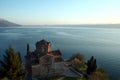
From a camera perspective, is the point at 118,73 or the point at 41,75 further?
the point at 118,73

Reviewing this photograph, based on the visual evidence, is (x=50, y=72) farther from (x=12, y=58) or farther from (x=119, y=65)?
(x=119, y=65)

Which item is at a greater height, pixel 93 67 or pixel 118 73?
pixel 93 67

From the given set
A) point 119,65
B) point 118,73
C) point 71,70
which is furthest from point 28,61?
point 119,65

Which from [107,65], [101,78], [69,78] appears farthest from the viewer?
[107,65]

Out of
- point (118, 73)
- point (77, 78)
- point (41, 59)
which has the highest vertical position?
point (41, 59)

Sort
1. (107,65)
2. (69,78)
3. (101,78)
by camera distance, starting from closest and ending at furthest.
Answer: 1. (69,78)
2. (101,78)
3. (107,65)

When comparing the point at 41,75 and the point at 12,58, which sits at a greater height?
the point at 12,58

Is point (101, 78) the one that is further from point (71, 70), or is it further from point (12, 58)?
point (12, 58)

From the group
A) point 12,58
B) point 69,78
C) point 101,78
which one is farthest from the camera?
point 101,78

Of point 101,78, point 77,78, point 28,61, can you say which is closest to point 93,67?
point 101,78
